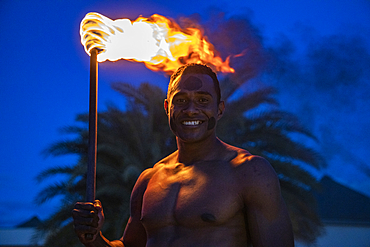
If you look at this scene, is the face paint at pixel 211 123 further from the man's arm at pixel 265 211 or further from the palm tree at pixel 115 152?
the palm tree at pixel 115 152

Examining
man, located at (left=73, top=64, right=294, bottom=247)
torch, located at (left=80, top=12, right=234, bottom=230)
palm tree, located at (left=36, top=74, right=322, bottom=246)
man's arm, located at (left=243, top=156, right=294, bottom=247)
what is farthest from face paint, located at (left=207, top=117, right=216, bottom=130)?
palm tree, located at (left=36, top=74, right=322, bottom=246)

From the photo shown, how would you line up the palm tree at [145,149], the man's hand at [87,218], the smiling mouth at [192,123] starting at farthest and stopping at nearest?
the palm tree at [145,149]
the smiling mouth at [192,123]
the man's hand at [87,218]

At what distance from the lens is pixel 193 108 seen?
11.1ft

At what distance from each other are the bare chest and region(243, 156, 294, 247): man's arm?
13 cm

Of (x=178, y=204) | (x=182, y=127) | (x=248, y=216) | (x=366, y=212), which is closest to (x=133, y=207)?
(x=178, y=204)

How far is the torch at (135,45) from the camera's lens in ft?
9.98

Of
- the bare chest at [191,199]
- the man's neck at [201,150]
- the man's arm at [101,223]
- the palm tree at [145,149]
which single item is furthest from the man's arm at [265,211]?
the palm tree at [145,149]

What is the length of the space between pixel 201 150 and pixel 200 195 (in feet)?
1.69

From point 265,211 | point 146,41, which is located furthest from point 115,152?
point 265,211

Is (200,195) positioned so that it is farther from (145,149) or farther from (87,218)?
(145,149)

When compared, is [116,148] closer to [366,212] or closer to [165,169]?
[165,169]

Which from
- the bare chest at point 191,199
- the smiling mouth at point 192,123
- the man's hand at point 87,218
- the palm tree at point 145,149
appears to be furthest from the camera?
the palm tree at point 145,149

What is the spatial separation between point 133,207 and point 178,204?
704 millimetres

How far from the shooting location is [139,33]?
158 inches
